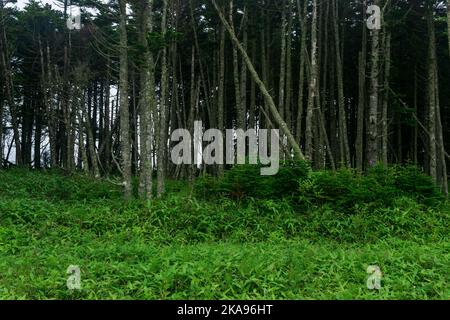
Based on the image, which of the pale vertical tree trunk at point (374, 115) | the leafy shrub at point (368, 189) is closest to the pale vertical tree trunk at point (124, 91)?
the leafy shrub at point (368, 189)

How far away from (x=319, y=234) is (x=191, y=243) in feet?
8.58

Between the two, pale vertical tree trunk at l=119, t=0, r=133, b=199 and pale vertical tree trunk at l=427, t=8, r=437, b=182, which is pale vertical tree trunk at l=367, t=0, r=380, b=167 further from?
pale vertical tree trunk at l=119, t=0, r=133, b=199

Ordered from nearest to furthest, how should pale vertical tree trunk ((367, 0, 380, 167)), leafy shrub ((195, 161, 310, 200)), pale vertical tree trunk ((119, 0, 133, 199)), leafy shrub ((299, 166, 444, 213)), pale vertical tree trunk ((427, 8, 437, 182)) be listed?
leafy shrub ((299, 166, 444, 213)) < leafy shrub ((195, 161, 310, 200)) < pale vertical tree trunk ((119, 0, 133, 199)) < pale vertical tree trunk ((367, 0, 380, 167)) < pale vertical tree trunk ((427, 8, 437, 182))

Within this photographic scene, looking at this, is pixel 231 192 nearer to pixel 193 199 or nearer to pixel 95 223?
pixel 193 199

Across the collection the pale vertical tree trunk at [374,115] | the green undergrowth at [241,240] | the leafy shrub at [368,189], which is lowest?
the green undergrowth at [241,240]

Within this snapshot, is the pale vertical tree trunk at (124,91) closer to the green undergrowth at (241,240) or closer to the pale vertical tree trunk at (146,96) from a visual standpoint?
the pale vertical tree trunk at (146,96)

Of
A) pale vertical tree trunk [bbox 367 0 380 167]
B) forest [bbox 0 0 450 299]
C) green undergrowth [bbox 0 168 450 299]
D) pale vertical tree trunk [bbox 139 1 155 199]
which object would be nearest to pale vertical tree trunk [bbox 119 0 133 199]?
forest [bbox 0 0 450 299]

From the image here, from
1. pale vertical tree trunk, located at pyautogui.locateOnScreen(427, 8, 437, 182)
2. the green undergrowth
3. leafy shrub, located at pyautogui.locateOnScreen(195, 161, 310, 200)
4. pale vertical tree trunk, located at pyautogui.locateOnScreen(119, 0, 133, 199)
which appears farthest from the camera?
pale vertical tree trunk, located at pyautogui.locateOnScreen(427, 8, 437, 182)

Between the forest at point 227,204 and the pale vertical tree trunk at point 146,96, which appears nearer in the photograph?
the forest at point 227,204

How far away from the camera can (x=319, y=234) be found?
8.93m

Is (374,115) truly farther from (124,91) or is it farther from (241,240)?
(124,91)

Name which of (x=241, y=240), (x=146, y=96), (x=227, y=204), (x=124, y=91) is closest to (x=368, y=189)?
(x=227, y=204)
